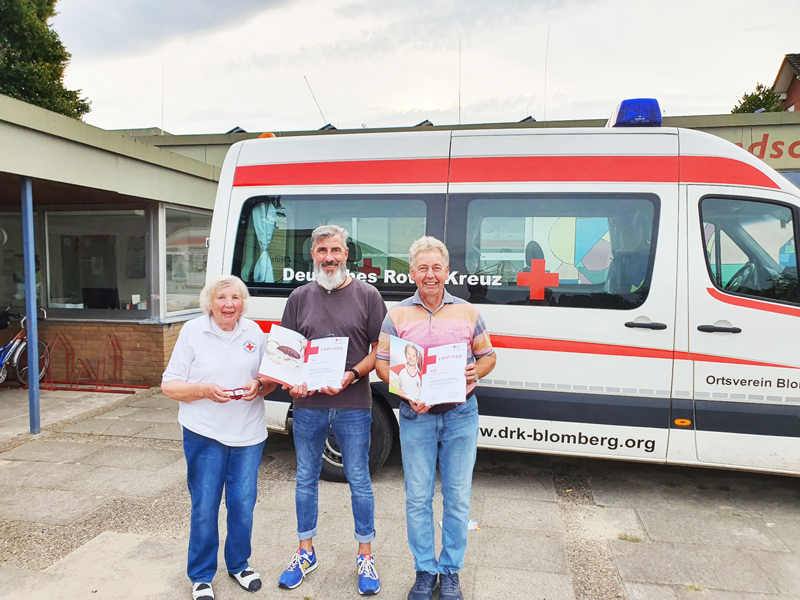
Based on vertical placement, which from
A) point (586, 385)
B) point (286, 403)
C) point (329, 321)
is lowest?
point (286, 403)

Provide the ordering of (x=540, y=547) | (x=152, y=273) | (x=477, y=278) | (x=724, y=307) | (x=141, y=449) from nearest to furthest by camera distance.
Answer: (x=540, y=547), (x=724, y=307), (x=477, y=278), (x=141, y=449), (x=152, y=273)

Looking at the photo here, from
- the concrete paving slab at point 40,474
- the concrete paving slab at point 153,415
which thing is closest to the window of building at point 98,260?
the concrete paving slab at point 153,415

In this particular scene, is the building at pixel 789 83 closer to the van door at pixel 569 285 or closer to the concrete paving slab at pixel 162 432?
the van door at pixel 569 285

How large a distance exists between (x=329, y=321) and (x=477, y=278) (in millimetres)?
1473

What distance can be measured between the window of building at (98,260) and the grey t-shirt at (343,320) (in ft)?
18.0

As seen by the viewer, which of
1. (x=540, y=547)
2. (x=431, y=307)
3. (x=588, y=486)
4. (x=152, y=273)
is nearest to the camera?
(x=431, y=307)

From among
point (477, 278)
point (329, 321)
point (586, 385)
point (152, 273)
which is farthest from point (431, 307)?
point (152, 273)

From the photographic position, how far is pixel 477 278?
393 cm

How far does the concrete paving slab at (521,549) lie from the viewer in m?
3.12

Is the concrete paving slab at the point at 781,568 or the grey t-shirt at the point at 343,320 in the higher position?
the grey t-shirt at the point at 343,320

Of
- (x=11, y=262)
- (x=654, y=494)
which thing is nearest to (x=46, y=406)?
(x=11, y=262)

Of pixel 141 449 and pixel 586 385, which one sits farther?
pixel 141 449

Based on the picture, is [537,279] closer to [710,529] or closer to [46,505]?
[710,529]

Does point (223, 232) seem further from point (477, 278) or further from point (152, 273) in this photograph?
point (152, 273)
